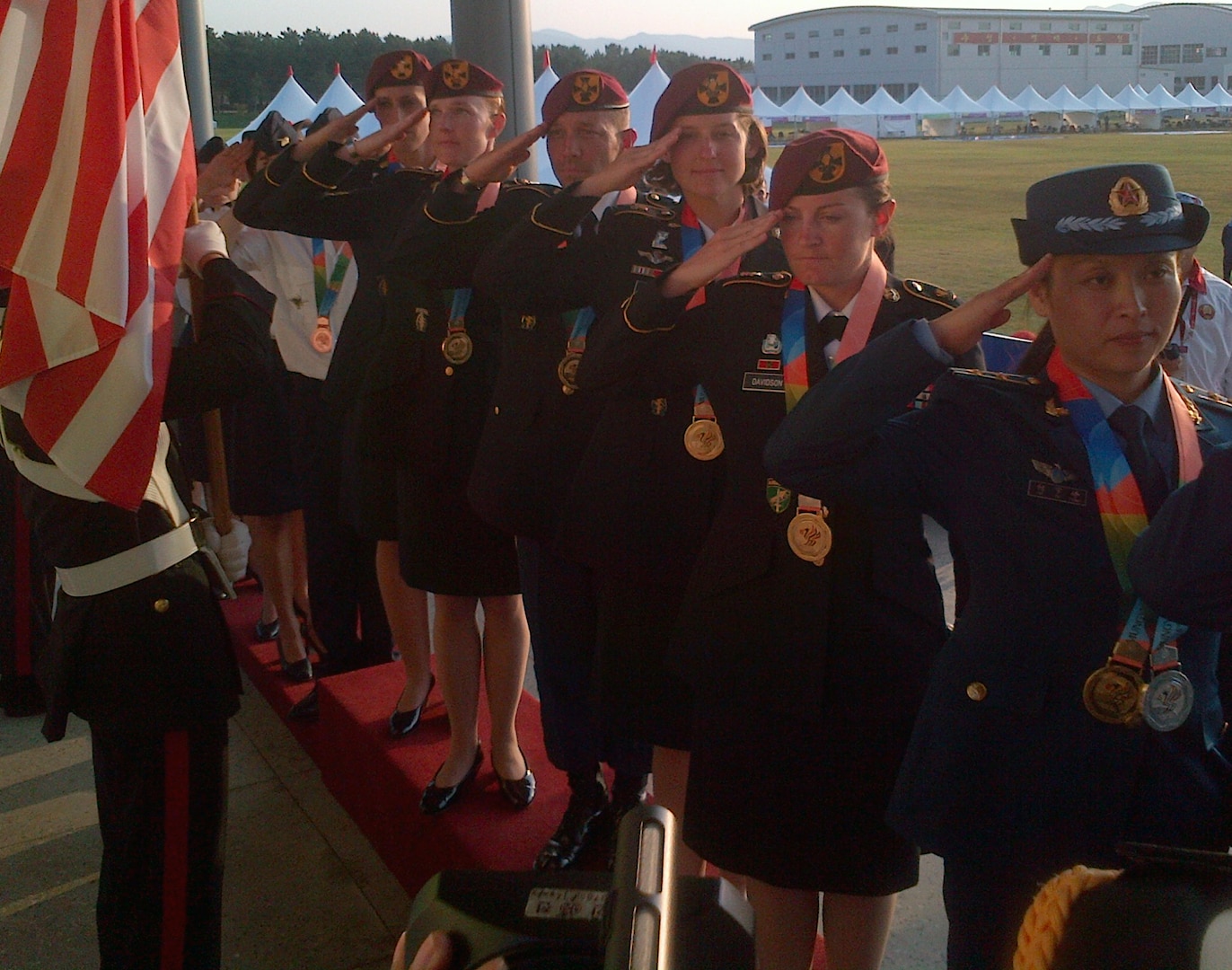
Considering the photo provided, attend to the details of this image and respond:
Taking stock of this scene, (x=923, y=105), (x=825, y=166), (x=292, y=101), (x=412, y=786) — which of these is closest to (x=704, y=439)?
(x=825, y=166)

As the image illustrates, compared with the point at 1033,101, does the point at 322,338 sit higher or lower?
lower

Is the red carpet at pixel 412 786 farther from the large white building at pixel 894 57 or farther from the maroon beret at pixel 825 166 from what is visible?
the large white building at pixel 894 57

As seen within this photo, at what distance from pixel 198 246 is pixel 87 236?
291mm

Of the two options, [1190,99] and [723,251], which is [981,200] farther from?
[723,251]

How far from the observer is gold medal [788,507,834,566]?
2121mm

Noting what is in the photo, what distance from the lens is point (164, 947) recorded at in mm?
2496

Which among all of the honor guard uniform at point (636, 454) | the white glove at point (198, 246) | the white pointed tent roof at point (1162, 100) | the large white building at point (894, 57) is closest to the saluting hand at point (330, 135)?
the white glove at point (198, 246)

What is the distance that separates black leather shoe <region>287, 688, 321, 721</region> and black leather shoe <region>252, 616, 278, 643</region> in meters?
0.70

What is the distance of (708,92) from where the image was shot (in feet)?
8.43

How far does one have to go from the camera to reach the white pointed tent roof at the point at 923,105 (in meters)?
43.2

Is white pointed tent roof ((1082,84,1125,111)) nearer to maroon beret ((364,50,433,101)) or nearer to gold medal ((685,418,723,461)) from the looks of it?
maroon beret ((364,50,433,101))

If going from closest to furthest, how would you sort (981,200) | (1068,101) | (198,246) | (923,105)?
(198,246) < (981,200) < (1068,101) < (923,105)

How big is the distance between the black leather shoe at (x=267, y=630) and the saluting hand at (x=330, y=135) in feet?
6.59

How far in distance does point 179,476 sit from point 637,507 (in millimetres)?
978
